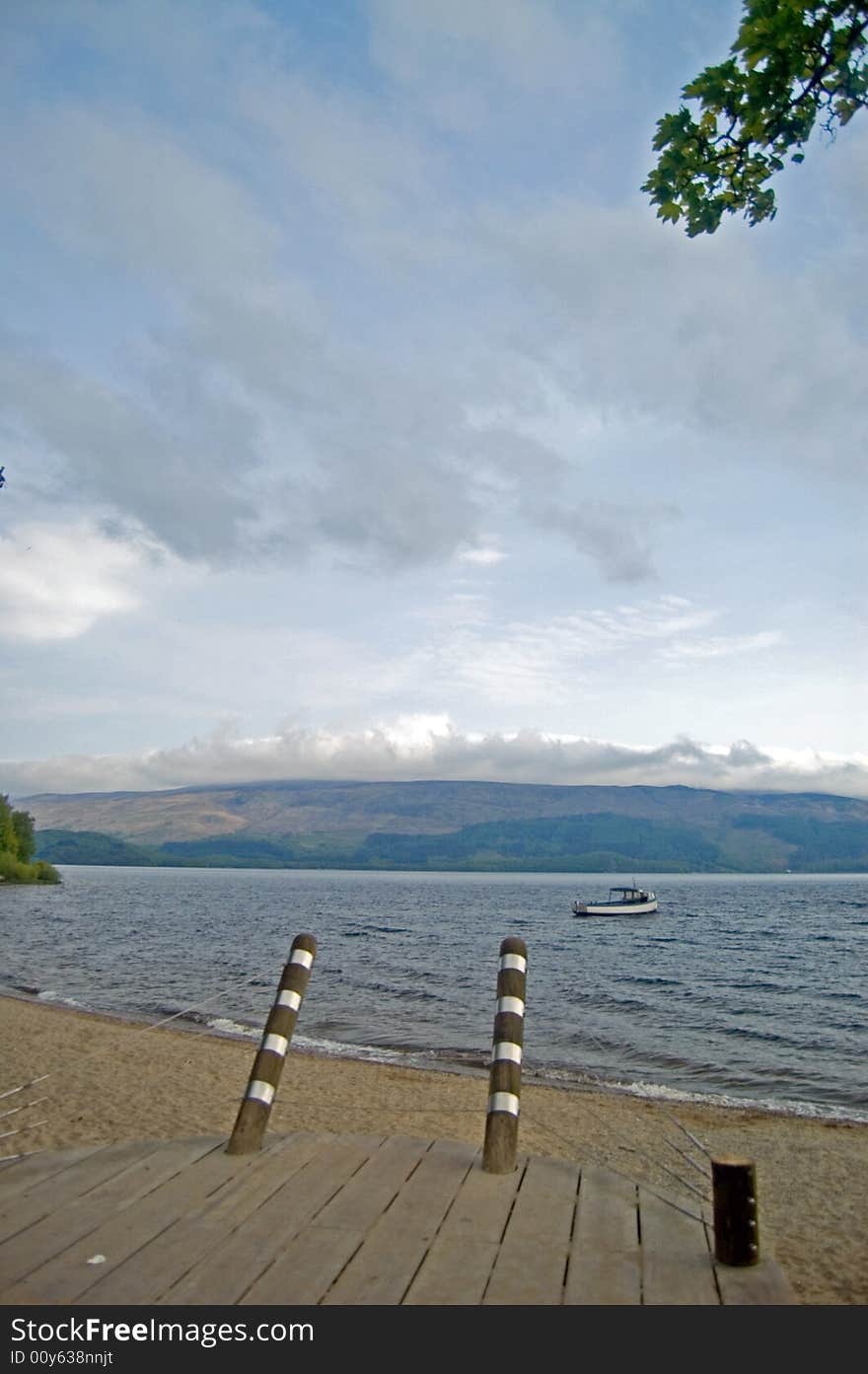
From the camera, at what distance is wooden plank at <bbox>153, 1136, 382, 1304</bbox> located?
154 inches

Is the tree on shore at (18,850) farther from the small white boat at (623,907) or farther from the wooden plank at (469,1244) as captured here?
the wooden plank at (469,1244)

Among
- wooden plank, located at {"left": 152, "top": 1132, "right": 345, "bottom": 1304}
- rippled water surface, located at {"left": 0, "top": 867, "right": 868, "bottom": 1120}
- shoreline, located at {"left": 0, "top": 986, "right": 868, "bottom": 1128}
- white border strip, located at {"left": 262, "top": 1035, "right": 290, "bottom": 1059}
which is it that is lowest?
rippled water surface, located at {"left": 0, "top": 867, "right": 868, "bottom": 1120}

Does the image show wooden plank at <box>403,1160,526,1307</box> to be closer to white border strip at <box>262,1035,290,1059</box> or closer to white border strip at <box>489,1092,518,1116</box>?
white border strip at <box>489,1092,518,1116</box>

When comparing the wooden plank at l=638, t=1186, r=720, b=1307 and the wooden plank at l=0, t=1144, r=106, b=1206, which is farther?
the wooden plank at l=0, t=1144, r=106, b=1206

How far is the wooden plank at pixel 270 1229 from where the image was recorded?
3.91 metres

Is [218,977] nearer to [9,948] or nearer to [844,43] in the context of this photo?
[9,948]

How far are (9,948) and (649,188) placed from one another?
5040cm

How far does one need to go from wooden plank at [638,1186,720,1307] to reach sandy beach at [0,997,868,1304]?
5.35 feet

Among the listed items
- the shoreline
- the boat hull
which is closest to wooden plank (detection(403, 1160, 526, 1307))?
the shoreline

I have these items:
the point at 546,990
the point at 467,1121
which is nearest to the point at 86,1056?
the point at 467,1121

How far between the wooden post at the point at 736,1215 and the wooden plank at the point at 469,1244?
1.09m

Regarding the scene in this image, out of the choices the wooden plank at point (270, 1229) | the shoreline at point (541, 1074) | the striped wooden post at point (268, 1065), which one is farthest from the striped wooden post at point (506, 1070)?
the shoreline at point (541, 1074)
